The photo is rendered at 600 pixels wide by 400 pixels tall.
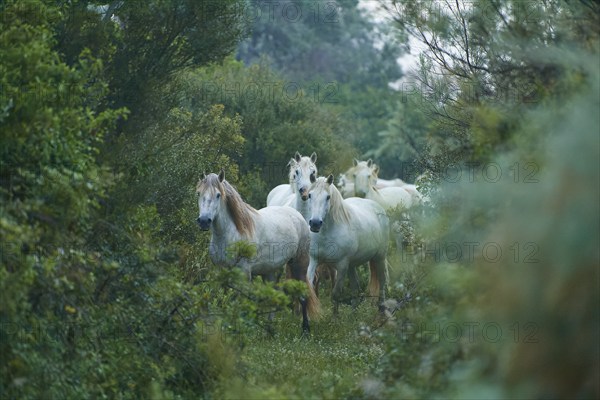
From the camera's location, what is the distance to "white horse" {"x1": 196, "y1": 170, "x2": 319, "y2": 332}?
12.6 metres

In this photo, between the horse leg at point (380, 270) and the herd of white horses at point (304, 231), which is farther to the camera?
the horse leg at point (380, 270)

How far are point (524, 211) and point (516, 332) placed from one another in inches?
25.2

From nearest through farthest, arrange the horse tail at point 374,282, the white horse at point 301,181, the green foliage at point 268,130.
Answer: the horse tail at point 374,282 < the white horse at point 301,181 < the green foliage at point 268,130

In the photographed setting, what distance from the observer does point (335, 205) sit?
47.1 ft

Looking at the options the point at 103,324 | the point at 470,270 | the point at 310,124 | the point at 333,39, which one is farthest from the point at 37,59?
the point at 333,39

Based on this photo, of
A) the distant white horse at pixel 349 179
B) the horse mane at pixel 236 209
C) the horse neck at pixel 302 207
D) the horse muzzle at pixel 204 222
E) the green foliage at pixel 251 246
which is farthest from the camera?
the distant white horse at pixel 349 179

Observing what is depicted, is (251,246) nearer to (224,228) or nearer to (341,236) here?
(224,228)

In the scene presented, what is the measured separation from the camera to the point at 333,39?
62.5 meters

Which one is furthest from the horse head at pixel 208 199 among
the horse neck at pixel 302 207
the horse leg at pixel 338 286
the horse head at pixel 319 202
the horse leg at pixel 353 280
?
the horse leg at pixel 353 280

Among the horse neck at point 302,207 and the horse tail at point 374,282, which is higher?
the horse neck at point 302,207

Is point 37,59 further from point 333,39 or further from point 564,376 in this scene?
point 333,39

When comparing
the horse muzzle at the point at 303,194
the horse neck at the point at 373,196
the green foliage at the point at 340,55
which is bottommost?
the horse muzzle at the point at 303,194

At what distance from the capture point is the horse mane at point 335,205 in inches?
553

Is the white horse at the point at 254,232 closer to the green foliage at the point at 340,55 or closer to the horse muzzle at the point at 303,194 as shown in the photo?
the horse muzzle at the point at 303,194
